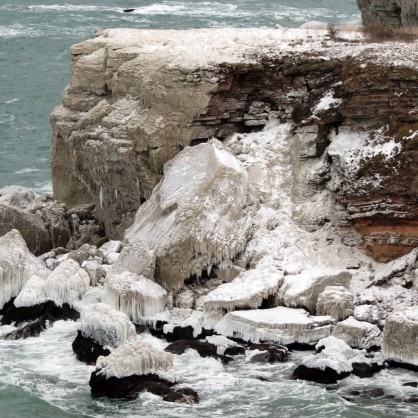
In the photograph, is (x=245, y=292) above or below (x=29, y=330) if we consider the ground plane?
above

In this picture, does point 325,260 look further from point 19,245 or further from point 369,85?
point 19,245

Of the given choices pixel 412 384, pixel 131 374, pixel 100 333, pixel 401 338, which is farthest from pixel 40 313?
pixel 412 384

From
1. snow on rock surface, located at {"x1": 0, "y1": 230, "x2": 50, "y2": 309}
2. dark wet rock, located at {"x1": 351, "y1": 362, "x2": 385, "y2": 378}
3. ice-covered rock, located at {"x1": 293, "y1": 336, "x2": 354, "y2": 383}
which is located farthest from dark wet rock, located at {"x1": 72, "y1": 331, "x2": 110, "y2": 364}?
dark wet rock, located at {"x1": 351, "y1": 362, "x2": 385, "y2": 378}

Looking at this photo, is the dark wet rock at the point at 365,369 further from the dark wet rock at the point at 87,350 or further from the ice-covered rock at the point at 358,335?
the dark wet rock at the point at 87,350

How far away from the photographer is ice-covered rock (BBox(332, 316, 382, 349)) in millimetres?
29359

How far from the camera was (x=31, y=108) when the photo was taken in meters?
61.8

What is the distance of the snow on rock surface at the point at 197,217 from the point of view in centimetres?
3250

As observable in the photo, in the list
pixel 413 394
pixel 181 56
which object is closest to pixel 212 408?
pixel 413 394

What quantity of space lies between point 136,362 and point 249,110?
12.2 metres

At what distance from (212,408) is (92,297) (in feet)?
23.7

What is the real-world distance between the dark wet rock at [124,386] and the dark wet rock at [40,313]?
5.16 metres

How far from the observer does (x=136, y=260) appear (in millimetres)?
32750

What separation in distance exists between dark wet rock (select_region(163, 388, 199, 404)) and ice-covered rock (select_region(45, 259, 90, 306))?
6565mm

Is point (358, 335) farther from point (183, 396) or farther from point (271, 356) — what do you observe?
point (183, 396)
